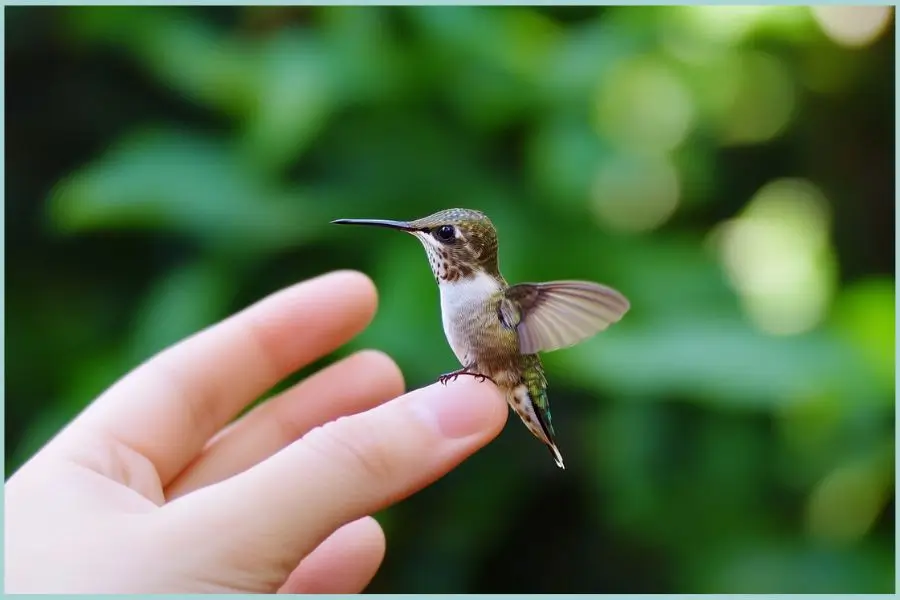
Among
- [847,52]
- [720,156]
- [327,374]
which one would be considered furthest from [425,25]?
[847,52]

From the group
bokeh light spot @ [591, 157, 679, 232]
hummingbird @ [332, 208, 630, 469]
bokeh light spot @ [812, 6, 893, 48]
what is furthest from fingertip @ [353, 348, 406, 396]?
bokeh light spot @ [812, 6, 893, 48]

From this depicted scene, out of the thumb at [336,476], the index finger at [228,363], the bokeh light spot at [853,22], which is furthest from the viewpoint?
the bokeh light spot at [853,22]

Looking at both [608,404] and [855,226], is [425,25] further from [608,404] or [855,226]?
[855,226]

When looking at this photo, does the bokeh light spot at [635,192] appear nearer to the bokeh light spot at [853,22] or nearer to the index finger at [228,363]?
the bokeh light spot at [853,22]

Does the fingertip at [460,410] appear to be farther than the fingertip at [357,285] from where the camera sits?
No

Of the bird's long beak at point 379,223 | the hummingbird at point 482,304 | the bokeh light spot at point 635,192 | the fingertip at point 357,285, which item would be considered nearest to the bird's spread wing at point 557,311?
the hummingbird at point 482,304

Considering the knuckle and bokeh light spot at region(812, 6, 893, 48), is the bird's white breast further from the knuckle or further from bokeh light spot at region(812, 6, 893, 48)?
bokeh light spot at region(812, 6, 893, 48)

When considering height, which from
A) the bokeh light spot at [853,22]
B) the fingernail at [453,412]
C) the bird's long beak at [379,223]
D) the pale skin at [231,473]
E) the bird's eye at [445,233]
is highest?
the bokeh light spot at [853,22]
